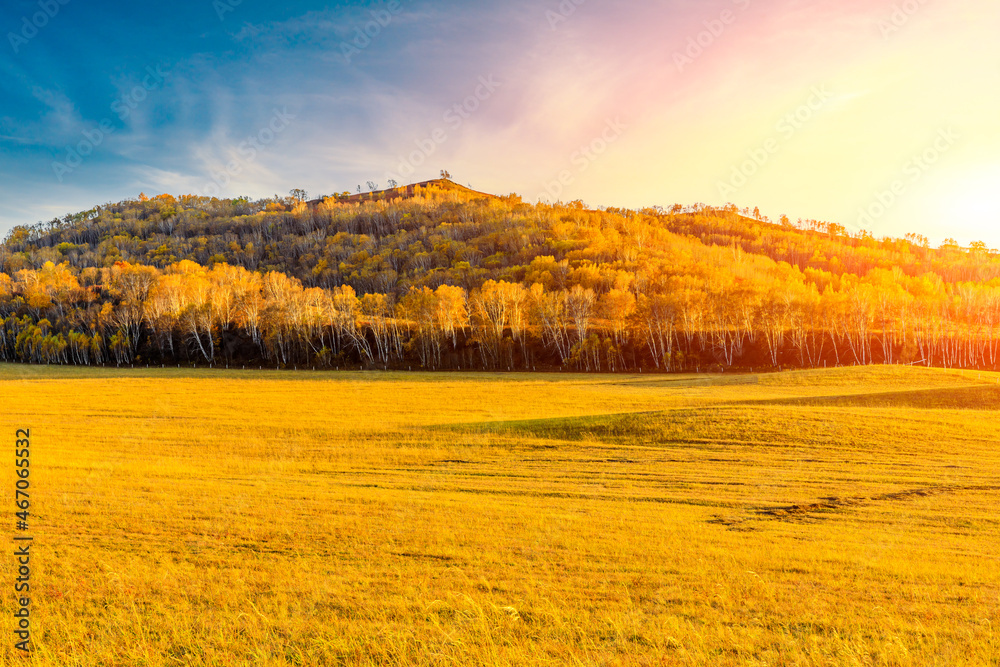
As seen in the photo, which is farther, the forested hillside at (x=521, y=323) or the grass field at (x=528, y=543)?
the forested hillside at (x=521, y=323)

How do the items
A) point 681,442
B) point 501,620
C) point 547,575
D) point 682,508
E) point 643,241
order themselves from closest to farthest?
point 501,620, point 547,575, point 682,508, point 681,442, point 643,241

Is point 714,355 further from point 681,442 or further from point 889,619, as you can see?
point 889,619

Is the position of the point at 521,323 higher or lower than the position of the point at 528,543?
higher

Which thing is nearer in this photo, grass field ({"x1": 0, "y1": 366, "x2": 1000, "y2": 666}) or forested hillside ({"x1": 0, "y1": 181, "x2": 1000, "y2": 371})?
grass field ({"x1": 0, "y1": 366, "x2": 1000, "y2": 666})

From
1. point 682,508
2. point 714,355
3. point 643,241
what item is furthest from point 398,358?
point 643,241

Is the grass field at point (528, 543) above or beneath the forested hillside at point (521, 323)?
beneath

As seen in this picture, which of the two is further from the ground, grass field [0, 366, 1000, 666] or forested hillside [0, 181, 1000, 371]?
forested hillside [0, 181, 1000, 371]

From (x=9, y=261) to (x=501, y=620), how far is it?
274189 millimetres

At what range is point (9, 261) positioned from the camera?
197 metres

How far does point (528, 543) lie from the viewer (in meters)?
11.7

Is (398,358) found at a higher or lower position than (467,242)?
lower

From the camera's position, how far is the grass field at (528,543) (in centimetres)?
726

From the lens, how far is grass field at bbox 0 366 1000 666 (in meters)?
7.26

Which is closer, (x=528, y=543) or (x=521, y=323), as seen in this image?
(x=528, y=543)
